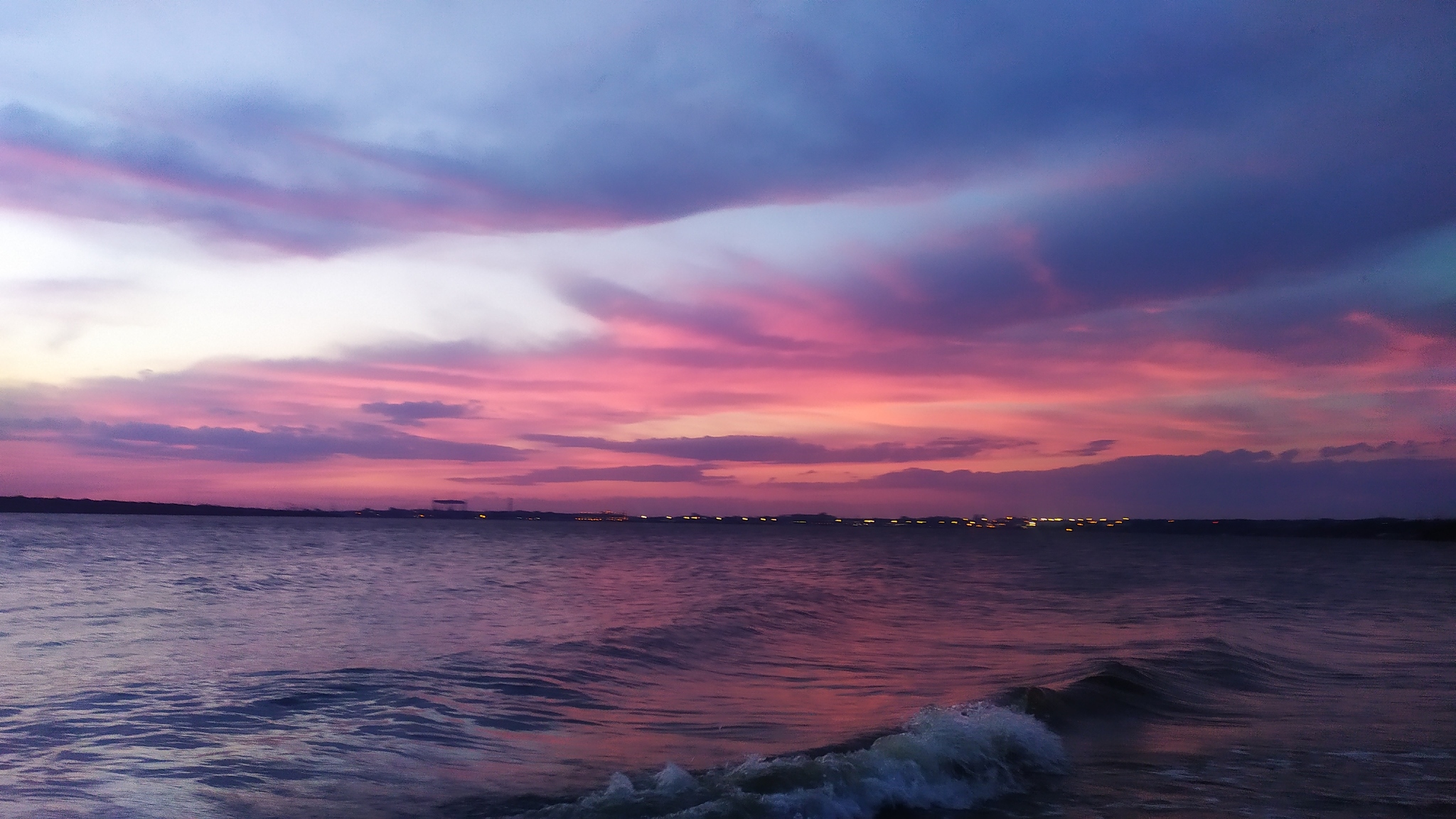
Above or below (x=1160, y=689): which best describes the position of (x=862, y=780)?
above

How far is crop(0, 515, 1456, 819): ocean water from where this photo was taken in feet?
32.9

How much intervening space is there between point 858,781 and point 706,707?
500 centimetres

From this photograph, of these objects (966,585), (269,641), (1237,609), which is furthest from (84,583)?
(1237,609)

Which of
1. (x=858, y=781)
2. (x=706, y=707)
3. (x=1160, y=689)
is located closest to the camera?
(x=858, y=781)

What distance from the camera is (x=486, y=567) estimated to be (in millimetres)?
52688

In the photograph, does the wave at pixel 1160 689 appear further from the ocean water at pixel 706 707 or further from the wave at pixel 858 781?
the wave at pixel 858 781

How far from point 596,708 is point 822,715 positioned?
137 inches

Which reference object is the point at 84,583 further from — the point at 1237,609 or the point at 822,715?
the point at 1237,609

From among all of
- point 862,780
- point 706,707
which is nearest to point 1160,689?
point 706,707

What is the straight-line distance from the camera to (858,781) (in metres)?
10.2

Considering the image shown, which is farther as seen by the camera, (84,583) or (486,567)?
(486,567)

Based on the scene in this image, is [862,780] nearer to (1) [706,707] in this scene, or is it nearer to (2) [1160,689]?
(1) [706,707]

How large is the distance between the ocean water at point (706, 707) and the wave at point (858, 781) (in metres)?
0.04

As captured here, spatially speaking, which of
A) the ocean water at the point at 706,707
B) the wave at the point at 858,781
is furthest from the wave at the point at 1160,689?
the wave at the point at 858,781
